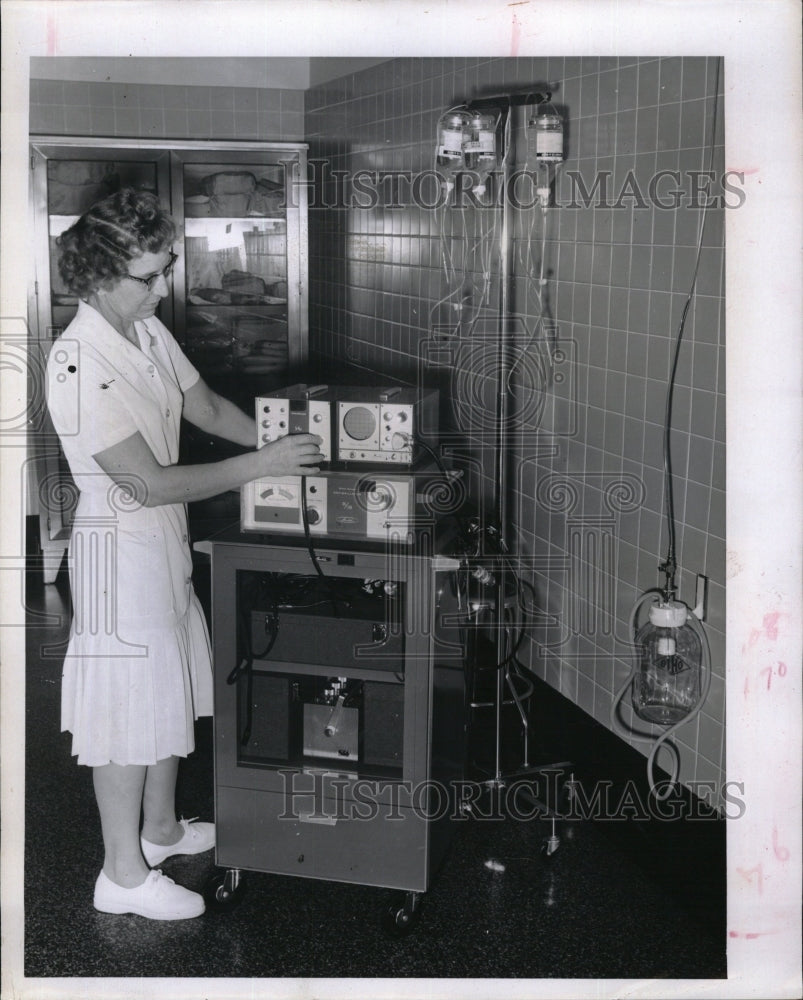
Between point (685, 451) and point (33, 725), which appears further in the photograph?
point (33, 725)

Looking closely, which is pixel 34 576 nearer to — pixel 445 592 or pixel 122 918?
pixel 122 918

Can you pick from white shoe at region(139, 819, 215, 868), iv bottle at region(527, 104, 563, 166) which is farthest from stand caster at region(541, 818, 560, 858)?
iv bottle at region(527, 104, 563, 166)

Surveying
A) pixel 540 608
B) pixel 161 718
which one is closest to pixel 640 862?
pixel 540 608

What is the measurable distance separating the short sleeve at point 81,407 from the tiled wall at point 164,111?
104 inches

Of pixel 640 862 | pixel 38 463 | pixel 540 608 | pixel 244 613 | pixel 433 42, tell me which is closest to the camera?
pixel 433 42

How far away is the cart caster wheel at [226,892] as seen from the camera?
2328mm

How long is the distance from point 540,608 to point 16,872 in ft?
5.35

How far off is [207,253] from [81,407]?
97.8 inches

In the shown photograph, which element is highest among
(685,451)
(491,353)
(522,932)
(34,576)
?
(491,353)

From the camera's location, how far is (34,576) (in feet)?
14.8

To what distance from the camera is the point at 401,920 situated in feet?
7.30

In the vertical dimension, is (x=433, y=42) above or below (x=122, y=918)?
above

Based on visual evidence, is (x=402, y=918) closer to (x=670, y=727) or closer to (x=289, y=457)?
(x=670, y=727)

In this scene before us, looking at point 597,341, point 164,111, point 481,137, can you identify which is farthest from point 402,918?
point 164,111
